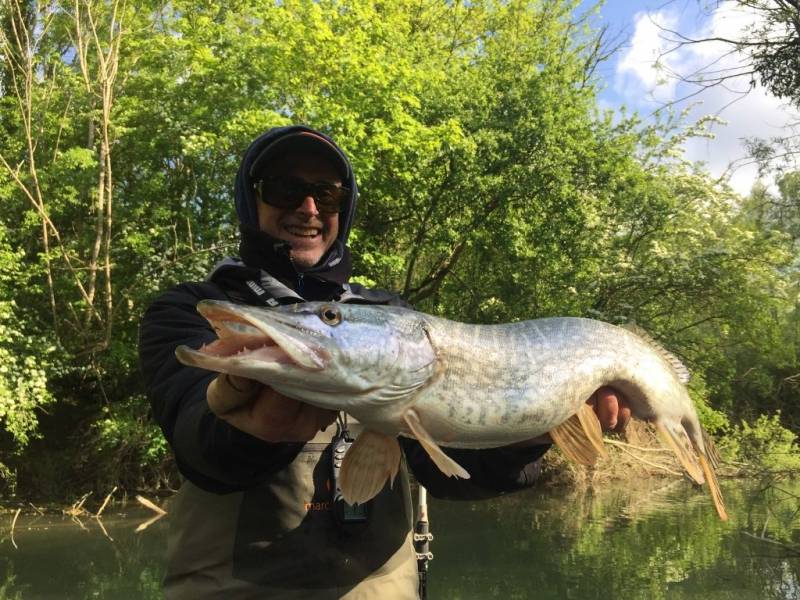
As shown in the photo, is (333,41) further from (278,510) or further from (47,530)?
(278,510)

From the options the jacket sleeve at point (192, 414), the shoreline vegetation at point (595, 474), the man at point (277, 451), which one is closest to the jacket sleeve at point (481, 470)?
the man at point (277, 451)

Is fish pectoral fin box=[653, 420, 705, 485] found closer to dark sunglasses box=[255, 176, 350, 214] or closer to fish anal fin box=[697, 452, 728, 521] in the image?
fish anal fin box=[697, 452, 728, 521]

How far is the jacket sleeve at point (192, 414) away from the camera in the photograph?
179cm

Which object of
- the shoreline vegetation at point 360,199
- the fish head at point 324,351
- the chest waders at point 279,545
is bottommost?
the chest waders at point 279,545

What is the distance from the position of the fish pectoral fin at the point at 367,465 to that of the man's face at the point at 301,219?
110 cm

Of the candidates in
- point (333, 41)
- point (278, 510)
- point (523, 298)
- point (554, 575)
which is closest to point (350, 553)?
point (278, 510)

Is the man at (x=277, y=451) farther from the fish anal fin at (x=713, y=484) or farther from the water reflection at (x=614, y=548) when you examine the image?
the water reflection at (x=614, y=548)

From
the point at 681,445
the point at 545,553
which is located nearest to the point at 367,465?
the point at 681,445

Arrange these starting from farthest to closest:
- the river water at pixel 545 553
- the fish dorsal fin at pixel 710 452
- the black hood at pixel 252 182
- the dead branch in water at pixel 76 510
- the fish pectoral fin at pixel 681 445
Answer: the dead branch in water at pixel 76 510, the river water at pixel 545 553, the black hood at pixel 252 182, the fish dorsal fin at pixel 710 452, the fish pectoral fin at pixel 681 445

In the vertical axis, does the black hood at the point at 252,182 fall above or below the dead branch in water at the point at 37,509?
above

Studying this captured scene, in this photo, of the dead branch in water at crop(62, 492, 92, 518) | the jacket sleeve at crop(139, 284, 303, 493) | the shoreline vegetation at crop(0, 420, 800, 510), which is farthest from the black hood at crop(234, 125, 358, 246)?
the dead branch in water at crop(62, 492, 92, 518)

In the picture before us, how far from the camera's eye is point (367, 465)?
194 cm

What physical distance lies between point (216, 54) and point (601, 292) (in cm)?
1074

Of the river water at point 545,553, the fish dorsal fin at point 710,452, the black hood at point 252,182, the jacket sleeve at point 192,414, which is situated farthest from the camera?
the river water at point 545,553
